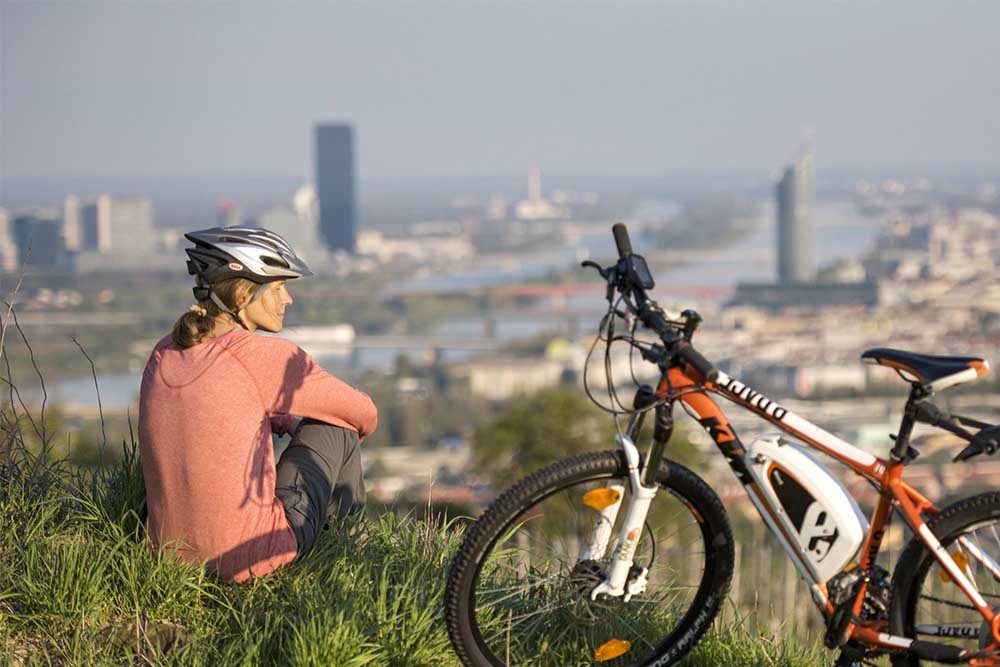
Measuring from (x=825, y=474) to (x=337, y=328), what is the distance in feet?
224

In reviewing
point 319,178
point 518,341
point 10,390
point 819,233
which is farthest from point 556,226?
point 10,390

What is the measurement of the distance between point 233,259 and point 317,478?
675 mm

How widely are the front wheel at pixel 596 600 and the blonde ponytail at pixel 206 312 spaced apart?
0.96 metres

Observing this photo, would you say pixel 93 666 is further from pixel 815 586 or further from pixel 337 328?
pixel 337 328

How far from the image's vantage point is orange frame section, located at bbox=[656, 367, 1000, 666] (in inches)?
121

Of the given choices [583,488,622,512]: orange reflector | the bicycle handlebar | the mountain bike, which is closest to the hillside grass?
the mountain bike

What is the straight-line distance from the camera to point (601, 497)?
3.23 metres

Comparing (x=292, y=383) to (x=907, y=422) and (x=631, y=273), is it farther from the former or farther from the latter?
(x=907, y=422)

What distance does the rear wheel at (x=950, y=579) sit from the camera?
3.04 meters

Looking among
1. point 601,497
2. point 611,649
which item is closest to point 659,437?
point 601,497

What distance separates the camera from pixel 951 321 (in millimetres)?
76500

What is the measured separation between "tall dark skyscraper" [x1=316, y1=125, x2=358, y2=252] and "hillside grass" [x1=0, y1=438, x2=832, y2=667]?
350ft

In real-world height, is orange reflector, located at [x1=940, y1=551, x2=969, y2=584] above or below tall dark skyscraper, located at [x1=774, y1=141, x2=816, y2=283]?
above

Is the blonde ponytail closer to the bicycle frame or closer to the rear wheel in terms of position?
the bicycle frame
